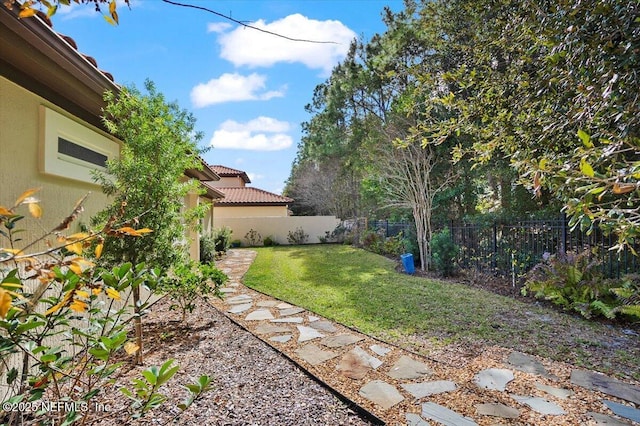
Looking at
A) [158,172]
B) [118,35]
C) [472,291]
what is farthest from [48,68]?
[472,291]

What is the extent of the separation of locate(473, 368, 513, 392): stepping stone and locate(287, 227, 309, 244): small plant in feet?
56.2

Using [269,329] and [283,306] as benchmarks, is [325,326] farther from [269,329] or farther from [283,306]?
[283,306]

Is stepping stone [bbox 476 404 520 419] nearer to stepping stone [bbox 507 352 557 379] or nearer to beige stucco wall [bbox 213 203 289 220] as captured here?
stepping stone [bbox 507 352 557 379]


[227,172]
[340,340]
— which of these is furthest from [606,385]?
[227,172]

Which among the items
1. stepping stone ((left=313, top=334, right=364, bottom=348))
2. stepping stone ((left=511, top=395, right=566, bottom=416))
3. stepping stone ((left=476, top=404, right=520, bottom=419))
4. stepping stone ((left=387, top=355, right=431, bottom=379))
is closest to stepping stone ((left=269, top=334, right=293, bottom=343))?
stepping stone ((left=313, top=334, right=364, bottom=348))

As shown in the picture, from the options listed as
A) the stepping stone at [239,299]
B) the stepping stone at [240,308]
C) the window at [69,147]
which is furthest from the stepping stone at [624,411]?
the window at [69,147]

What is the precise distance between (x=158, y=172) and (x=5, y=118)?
1332mm

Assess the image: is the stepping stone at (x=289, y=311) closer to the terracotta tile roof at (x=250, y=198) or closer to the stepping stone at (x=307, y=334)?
the stepping stone at (x=307, y=334)

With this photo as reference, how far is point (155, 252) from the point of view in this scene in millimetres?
3865

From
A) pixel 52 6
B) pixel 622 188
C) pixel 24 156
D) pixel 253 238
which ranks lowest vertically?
pixel 253 238

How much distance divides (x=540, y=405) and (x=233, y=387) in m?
2.80

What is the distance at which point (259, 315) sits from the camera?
575cm

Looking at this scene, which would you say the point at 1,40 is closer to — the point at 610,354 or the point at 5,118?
the point at 5,118

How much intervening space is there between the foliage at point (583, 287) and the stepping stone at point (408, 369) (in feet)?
11.6
